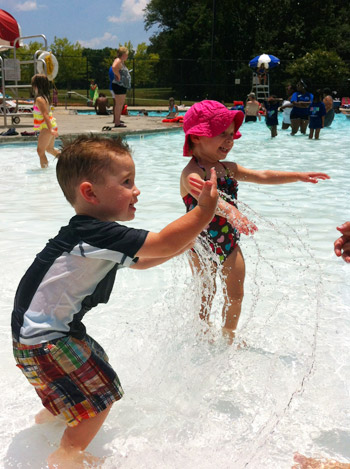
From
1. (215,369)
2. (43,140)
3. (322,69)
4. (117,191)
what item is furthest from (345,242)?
(322,69)

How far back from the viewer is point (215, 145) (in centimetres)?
273

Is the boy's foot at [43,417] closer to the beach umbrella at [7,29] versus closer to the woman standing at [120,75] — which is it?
the woman standing at [120,75]

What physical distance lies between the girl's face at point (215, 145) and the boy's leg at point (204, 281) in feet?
1.75

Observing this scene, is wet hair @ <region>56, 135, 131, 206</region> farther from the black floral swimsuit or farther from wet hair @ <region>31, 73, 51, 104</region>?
wet hair @ <region>31, 73, 51, 104</region>

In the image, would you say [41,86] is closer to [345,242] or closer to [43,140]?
[43,140]

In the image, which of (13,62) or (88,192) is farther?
(13,62)

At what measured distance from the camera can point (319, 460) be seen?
6.61 feet

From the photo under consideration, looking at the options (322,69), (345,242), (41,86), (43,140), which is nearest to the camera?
(345,242)

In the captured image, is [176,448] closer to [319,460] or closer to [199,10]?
[319,460]

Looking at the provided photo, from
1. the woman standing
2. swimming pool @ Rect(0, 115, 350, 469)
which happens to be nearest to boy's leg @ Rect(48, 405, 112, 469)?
swimming pool @ Rect(0, 115, 350, 469)

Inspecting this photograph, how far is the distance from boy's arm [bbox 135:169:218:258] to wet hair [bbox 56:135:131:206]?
0.92 feet

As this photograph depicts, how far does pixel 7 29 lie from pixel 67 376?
15.3 m

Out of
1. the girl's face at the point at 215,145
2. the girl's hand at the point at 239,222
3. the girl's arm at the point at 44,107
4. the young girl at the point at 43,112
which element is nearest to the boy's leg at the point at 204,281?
the girl's hand at the point at 239,222

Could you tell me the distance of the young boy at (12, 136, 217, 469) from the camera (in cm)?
174
